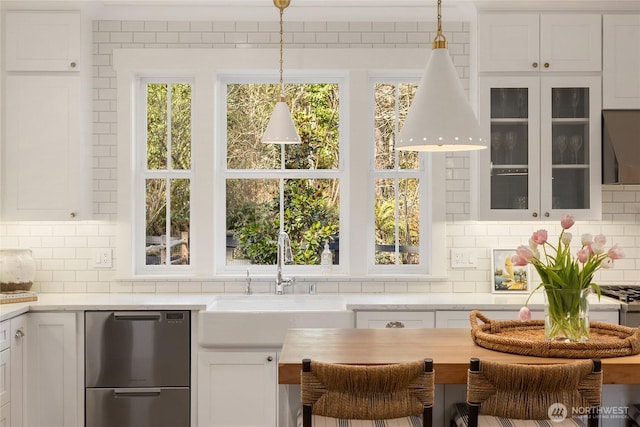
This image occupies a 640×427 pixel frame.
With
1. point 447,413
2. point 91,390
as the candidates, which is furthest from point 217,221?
point 447,413

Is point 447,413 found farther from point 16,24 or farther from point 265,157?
point 16,24

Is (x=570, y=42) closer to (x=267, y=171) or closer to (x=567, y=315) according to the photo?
(x=267, y=171)

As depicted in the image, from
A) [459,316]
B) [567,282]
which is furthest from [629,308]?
[567,282]

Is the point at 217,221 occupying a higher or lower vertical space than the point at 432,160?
lower

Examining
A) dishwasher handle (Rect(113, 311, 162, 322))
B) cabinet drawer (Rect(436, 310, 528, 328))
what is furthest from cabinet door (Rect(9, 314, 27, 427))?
cabinet drawer (Rect(436, 310, 528, 328))

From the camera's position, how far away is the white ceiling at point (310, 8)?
4.58 m

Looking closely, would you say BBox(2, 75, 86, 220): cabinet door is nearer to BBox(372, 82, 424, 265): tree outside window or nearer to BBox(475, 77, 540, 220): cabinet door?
BBox(372, 82, 424, 265): tree outside window

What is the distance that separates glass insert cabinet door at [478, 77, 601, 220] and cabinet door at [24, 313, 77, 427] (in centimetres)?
276

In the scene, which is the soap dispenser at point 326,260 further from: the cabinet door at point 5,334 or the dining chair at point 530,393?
the dining chair at point 530,393

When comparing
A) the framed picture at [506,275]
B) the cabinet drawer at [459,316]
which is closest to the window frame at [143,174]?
the cabinet drawer at [459,316]

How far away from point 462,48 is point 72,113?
2.70m

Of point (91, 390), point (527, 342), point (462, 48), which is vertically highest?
point (462, 48)

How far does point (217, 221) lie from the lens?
500cm

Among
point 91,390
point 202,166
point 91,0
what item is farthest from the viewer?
point 202,166
